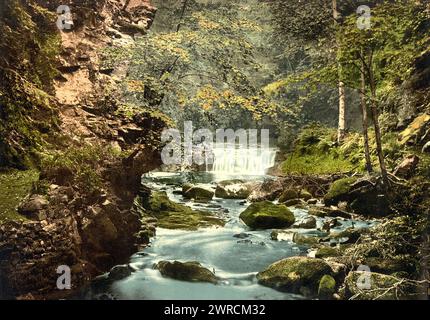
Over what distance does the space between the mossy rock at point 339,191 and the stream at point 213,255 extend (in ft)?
1.33

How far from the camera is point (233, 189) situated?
308 inches

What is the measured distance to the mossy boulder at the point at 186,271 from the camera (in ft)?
16.2

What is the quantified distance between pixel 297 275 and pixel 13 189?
364 cm

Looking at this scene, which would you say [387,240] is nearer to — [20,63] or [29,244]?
[29,244]

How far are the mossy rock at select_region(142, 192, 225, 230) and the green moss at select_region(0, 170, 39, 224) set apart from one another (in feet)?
7.94

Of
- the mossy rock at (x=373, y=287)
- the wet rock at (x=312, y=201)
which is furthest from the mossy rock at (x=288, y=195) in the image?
the mossy rock at (x=373, y=287)

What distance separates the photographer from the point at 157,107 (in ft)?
20.2

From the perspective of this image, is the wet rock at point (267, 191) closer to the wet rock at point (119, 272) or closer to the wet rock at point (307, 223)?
the wet rock at point (307, 223)

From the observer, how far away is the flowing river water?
4645 mm

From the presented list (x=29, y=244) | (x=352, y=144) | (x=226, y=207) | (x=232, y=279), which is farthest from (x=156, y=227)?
(x=352, y=144)

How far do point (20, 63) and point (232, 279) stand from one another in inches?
162

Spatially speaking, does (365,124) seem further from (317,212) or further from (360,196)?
(317,212)

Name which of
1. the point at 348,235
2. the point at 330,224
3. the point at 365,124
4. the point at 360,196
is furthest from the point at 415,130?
the point at 330,224
